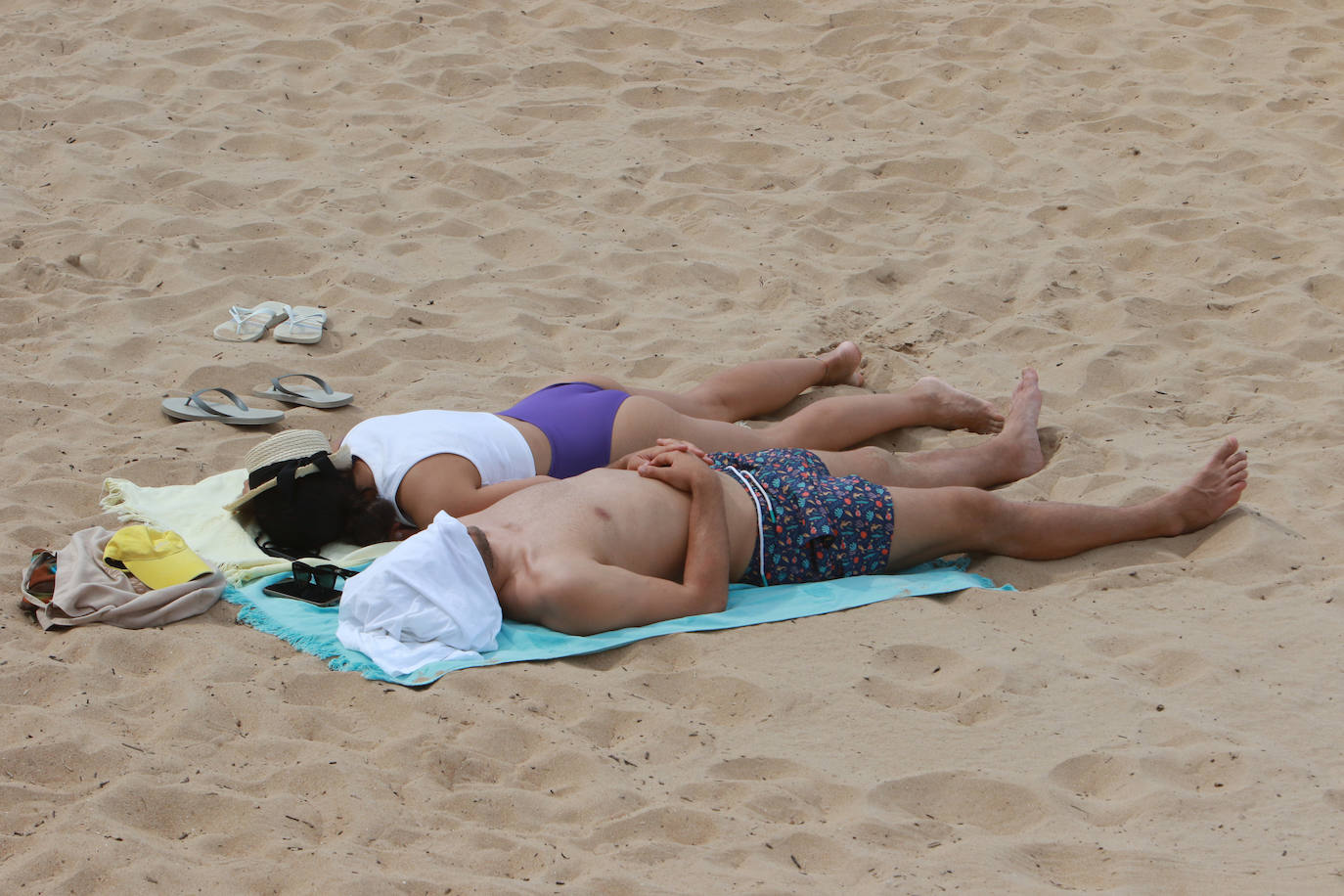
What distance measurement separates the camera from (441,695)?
3.21m

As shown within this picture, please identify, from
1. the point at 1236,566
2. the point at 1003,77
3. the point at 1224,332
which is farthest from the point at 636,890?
the point at 1003,77

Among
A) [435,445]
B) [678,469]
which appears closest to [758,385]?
[678,469]

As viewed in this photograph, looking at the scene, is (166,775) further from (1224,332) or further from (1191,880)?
(1224,332)

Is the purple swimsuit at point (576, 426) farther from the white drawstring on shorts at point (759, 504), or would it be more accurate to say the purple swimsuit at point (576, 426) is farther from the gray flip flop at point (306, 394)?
the gray flip flop at point (306, 394)

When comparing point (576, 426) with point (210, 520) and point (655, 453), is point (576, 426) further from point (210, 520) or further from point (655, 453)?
point (210, 520)

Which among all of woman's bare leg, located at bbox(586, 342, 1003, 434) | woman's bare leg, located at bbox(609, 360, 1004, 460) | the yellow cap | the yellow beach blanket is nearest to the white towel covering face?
the yellow beach blanket

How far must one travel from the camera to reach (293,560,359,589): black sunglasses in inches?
148

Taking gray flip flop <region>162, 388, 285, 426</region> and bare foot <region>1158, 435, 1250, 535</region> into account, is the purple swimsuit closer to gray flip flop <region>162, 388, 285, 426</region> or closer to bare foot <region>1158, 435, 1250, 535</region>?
gray flip flop <region>162, 388, 285, 426</region>

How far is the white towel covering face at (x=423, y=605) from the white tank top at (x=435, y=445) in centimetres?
54

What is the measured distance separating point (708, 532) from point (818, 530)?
0.37 m

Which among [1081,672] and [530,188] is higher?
[530,188]

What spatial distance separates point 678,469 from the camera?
146 inches

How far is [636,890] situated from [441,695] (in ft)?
3.04

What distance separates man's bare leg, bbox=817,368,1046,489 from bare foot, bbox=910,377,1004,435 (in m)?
0.12
